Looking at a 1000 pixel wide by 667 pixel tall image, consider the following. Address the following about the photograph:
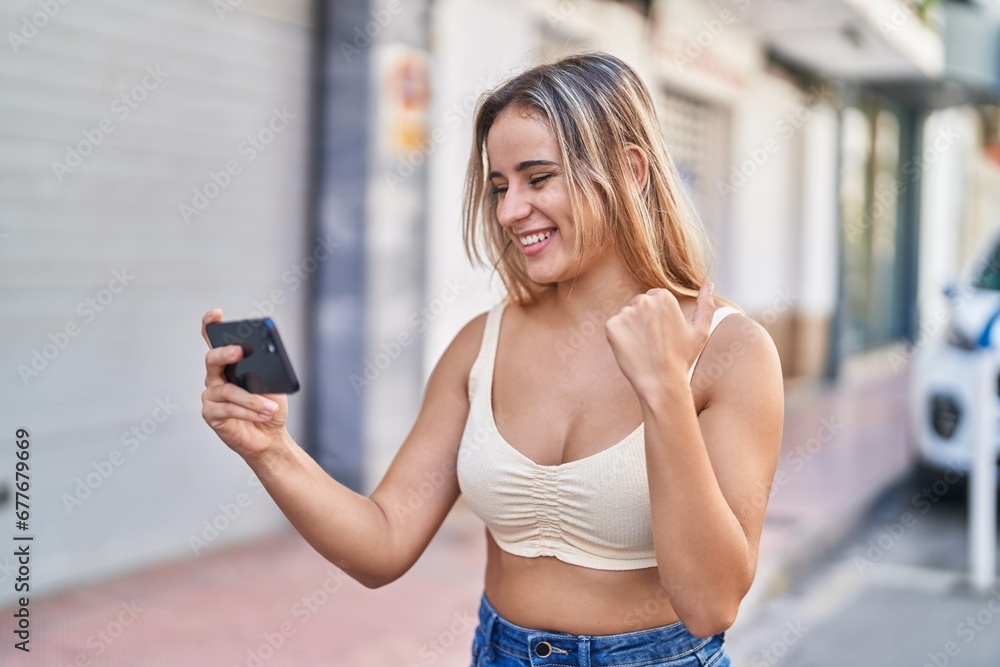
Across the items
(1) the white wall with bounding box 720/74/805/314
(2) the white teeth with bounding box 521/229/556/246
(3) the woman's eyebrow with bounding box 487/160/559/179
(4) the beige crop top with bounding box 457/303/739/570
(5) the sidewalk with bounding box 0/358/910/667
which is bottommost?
(5) the sidewalk with bounding box 0/358/910/667

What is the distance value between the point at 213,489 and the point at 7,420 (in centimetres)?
131

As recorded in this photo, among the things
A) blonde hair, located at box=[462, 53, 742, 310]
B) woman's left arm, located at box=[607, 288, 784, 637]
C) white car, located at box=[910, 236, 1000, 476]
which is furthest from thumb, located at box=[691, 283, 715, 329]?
white car, located at box=[910, 236, 1000, 476]

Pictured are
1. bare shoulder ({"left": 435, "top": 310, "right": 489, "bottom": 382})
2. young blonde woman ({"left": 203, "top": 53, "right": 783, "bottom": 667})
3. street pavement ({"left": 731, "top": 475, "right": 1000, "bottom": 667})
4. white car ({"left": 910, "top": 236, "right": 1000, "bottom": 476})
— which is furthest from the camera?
white car ({"left": 910, "top": 236, "right": 1000, "bottom": 476})

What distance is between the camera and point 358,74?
6.02 meters

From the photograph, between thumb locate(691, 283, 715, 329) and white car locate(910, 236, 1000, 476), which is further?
white car locate(910, 236, 1000, 476)

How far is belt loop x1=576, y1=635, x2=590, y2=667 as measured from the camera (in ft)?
6.10

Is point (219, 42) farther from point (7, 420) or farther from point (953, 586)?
point (953, 586)

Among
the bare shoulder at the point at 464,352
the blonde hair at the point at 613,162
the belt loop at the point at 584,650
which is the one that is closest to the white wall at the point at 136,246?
the bare shoulder at the point at 464,352

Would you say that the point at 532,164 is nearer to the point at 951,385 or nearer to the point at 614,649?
the point at 614,649

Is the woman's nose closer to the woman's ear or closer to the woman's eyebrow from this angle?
the woman's eyebrow

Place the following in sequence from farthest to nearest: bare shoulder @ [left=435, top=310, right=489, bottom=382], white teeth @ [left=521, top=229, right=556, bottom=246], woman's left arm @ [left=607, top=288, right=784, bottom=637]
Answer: bare shoulder @ [left=435, top=310, right=489, bottom=382] < white teeth @ [left=521, top=229, right=556, bottom=246] < woman's left arm @ [left=607, top=288, right=784, bottom=637]

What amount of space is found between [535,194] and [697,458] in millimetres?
587

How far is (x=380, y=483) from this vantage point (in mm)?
2051

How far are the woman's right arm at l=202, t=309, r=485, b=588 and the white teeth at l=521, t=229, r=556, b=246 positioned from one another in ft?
0.92
